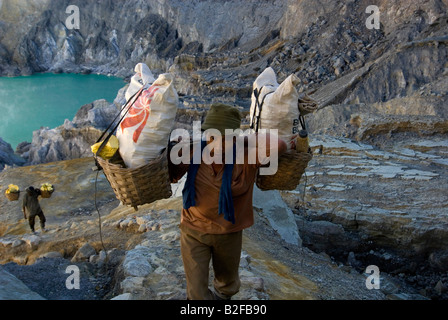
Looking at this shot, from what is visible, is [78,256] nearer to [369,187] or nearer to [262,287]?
[262,287]

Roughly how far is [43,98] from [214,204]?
117 ft

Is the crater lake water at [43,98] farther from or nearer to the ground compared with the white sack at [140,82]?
farther from the ground

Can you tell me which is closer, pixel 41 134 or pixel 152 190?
pixel 152 190

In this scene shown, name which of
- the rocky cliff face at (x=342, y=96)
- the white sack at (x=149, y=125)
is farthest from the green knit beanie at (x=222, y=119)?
the rocky cliff face at (x=342, y=96)

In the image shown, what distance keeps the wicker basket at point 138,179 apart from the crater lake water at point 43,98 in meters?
23.2

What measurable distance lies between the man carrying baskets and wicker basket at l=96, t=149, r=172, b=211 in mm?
173

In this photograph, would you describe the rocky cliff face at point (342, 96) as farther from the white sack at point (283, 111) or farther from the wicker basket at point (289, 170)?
the white sack at point (283, 111)

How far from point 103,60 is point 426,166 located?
1994 inches

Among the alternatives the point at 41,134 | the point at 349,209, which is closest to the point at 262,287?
the point at 349,209

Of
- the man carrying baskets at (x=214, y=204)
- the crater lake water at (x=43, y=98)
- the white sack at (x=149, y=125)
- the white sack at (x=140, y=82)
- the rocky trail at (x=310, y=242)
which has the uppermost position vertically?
the crater lake water at (x=43, y=98)

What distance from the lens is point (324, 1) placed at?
22.5m

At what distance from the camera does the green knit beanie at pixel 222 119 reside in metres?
2.21

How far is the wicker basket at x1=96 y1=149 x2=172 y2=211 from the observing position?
7.04ft
